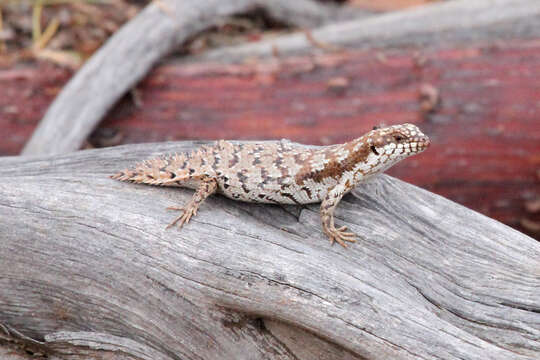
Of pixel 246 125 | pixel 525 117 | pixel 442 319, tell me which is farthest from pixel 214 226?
pixel 525 117

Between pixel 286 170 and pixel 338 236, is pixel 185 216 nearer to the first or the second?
pixel 286 170

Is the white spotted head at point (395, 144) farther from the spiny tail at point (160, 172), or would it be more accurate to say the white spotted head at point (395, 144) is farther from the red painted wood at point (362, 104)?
the red painted wood at point (362, 104)

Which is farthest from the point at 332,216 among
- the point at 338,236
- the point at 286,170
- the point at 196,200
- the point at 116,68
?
the point at 116,68


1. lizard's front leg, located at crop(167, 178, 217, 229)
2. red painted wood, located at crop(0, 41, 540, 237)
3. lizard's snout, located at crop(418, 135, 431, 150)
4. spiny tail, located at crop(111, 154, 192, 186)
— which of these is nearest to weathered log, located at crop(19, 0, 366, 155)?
red painted wood, located at crop(0, 41, 540, 237)

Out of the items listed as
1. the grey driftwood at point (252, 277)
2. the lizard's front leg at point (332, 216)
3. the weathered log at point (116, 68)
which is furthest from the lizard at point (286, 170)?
the weathered log at point (116, 68)

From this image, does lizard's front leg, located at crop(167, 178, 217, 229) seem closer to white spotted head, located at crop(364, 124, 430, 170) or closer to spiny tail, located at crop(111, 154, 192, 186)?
spiny tail, located at crop(111, 154, 192, 186)

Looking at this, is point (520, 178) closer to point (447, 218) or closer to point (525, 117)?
point (525, 117)

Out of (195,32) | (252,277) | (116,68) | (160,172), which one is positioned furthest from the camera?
(195,32)
